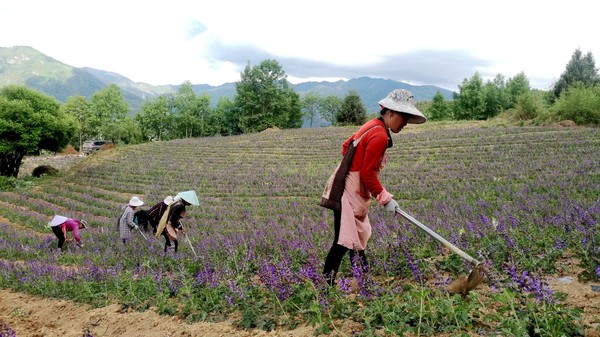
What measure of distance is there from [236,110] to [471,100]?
1446 inches

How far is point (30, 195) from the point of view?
20.2 metres

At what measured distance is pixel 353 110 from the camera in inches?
2055

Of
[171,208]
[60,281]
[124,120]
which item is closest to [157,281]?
[60,281]

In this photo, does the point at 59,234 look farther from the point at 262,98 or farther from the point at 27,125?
the point at 262,98

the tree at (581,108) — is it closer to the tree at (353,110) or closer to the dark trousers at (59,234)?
the tree at (353,110)

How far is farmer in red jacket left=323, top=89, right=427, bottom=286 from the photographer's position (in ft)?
12.0

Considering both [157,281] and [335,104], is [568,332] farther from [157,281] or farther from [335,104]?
[335,104]

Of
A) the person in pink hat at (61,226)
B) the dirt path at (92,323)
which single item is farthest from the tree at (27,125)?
the dirt path at (92,323)

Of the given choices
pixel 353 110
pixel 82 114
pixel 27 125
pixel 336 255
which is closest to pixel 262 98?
pixel 353 110

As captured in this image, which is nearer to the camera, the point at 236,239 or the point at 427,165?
the point at 236,239

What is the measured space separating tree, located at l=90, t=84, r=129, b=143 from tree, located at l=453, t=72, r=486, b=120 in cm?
5513

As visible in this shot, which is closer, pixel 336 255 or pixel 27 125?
pixel 336 255

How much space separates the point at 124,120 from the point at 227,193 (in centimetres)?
6311

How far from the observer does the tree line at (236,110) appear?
27234mm
